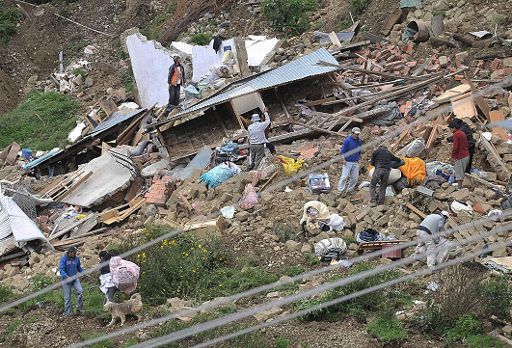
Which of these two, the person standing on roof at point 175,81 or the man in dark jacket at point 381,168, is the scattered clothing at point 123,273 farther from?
the person standing on roof at point 175,81

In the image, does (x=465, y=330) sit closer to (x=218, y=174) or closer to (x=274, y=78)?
(x=218, y=174)

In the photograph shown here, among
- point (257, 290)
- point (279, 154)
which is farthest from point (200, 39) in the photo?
point (257, 290)

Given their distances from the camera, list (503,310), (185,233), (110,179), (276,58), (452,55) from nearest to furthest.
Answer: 1. (503,310)
2. (185,233)
3. (110,179)
4. (452,55)
5. (276,58)

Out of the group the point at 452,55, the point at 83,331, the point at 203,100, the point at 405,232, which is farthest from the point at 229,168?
the point at 452,55

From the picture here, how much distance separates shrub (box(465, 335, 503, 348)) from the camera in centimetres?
862

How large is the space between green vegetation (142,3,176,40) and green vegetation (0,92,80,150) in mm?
3600

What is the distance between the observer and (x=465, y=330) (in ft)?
29.4

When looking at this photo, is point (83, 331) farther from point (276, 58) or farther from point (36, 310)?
point (276, 58)

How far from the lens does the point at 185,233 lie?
12195 mm

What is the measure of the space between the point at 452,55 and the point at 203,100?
548 centimetres

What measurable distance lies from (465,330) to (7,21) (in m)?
21.0

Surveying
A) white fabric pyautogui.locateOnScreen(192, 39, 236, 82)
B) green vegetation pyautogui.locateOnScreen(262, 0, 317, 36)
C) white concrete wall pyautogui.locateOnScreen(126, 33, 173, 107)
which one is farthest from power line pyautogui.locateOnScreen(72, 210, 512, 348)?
green vegetation pyautogui.locateOnScreen(262, 0, 317, 36)

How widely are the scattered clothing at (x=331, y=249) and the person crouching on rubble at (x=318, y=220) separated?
516 millimetres

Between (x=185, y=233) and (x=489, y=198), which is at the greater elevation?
(x=185, y=233)
